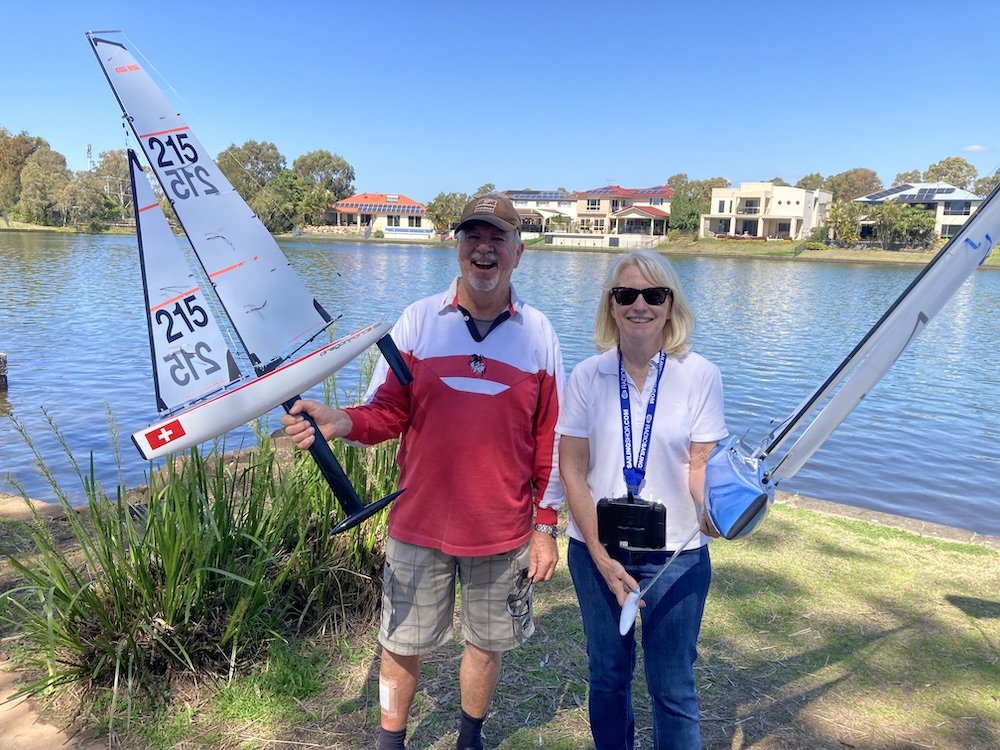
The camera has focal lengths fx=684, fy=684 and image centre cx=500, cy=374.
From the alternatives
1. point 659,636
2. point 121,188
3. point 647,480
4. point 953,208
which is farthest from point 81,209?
point 953,208

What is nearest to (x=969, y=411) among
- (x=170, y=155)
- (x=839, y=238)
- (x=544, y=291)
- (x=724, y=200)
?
(x=170, y=155)

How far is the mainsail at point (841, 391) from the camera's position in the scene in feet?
5.64

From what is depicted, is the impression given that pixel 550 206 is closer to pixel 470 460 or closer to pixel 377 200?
pixel 377 200

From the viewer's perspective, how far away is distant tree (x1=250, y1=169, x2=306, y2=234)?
359cm

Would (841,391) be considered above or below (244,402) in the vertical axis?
above

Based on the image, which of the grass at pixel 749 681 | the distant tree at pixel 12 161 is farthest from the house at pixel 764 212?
the grass at pixel 749 681

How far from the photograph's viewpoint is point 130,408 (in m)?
10.3

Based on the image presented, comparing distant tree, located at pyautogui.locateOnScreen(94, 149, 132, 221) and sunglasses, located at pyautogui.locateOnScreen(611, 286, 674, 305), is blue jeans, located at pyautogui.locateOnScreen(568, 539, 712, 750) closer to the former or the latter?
sunglasses, located at pyautogui.locateOnScreen(611, 286, 674, 305)

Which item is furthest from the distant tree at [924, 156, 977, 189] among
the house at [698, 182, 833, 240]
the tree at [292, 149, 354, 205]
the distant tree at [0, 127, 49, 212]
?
the distant tree at [0, 127, 49, 212]

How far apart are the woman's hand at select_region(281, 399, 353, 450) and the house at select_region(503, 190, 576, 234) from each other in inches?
3181

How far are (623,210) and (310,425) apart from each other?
9029 cm

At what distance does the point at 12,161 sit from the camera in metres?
70.5

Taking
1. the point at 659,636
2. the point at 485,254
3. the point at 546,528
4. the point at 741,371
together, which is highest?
the point at 485,254

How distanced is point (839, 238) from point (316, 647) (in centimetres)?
7154
